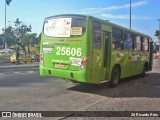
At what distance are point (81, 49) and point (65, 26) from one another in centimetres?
127

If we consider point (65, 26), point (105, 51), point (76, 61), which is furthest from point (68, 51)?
point (105, 51)

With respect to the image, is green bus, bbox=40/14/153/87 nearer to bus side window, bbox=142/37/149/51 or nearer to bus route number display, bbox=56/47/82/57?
bus route number display, bbox=56/47/82/57

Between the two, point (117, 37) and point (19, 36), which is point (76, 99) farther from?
point (19, 36)

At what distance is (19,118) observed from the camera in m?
7.72

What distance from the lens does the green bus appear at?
1152 cm

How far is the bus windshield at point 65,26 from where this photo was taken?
11.7 meters

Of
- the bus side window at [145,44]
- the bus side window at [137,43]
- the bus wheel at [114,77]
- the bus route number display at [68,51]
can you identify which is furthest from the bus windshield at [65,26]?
the bus side window at [145,44]

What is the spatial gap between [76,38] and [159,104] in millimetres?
3924

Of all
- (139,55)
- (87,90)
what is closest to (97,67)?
(87,90)

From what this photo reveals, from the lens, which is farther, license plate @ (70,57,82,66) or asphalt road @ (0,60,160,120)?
license plate @ (70,57,82,66)

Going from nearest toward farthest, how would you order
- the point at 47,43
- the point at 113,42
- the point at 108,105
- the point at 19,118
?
the point at 19,118, the point at 108,105, the point at 47,43, the point at 113,42

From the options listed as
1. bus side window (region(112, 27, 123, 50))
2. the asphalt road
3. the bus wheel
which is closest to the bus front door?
bus side window (region(112, 27, 123, 50))

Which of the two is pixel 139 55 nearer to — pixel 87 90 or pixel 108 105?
pixel 87 90

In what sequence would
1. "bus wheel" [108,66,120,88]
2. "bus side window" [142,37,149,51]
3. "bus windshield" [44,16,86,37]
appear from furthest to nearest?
"bus side window" [142,37,149,51], "bus wheel" [108,66,120,88], "bus windshield" [44,16,86,37]
